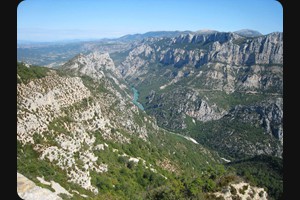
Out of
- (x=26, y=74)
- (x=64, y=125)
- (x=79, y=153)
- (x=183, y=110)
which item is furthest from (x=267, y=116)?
(x=26, y=74)

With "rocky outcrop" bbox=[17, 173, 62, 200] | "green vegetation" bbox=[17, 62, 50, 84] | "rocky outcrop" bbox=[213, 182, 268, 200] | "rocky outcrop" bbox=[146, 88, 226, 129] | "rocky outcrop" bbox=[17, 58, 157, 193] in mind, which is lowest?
"rocky outcrop" bbox=[146, 88, 226, 129]

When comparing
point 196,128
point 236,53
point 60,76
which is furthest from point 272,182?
point 236,53

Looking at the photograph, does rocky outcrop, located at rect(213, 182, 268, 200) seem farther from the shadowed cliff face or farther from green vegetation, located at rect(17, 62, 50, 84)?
green vegetation, located at rect(17, 62, 50, 84)

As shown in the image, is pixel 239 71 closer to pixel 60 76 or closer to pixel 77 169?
pixel 60 76

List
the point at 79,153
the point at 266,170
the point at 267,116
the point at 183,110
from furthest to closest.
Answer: the point at 183,110 < the point at 267,116 < the point at 266,170 < the point at 79,153

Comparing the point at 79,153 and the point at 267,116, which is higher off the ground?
the point at 79,153

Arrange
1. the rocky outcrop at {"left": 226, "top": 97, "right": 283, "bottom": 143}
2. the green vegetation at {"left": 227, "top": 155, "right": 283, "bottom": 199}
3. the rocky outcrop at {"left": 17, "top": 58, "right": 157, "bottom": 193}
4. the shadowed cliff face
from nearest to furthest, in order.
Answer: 1. the rocky outcrop at {"left": 17, "top": 58, "right": 157, "bottom": 193}
2. the shadowed cliff face
3. the green vegetation at {"left": 227, "top": 155, "right": 283, "bottom": 199}
4. the rocky outcrop at {"left": 226, "top": 97, "right": 283, "bottom": 143}

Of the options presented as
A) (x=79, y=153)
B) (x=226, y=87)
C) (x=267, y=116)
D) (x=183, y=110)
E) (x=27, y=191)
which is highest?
(x=27, y=191)

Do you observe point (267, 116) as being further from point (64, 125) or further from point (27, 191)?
point (27, 191)

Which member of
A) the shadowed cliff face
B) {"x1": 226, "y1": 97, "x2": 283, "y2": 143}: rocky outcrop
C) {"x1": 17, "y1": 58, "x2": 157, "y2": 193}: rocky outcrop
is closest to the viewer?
{"x1": 17, "y1": 58, "x2": 157, "y2": 193}: rocky outcrop

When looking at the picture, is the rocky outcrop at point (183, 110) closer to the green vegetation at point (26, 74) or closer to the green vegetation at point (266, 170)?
the green vegetation at point (266, 170)

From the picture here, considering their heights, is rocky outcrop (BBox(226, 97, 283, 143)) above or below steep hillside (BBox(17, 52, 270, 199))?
below

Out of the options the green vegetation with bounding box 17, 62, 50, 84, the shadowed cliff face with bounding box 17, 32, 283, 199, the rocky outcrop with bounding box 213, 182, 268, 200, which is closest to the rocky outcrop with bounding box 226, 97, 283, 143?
the shadowed cliff face with bounding box 17, 32, 283, 199
